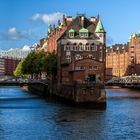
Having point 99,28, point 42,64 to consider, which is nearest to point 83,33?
point 99,28

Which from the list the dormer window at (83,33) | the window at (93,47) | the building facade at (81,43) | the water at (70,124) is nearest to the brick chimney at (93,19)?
the building facade at (81,43)

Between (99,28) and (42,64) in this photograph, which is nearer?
(99,28)

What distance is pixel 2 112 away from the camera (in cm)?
8462

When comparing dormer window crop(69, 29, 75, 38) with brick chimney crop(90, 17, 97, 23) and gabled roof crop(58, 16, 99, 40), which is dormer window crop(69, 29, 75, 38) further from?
brick chimney crop(90, 17, 97, 23)

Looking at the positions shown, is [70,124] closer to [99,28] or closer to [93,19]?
[99,28]

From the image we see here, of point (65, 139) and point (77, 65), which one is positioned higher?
point (77, 65)

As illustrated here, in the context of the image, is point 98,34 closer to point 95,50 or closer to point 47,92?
point 95,50

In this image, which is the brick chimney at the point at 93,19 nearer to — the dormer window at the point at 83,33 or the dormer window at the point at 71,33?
the dormer window at the point at 83,33

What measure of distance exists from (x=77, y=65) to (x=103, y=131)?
5299cm

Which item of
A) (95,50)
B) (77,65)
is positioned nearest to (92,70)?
(77,65)

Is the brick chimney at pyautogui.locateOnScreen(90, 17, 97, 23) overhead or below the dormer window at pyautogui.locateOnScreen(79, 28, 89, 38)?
overhead

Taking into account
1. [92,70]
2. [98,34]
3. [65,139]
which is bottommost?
[65,139]

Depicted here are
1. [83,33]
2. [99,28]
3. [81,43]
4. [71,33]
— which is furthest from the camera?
[81,43]

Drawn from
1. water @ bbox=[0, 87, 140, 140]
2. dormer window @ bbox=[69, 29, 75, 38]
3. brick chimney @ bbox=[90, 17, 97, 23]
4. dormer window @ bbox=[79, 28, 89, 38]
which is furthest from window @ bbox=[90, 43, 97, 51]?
water @ bbox=[0, 87, 140, 140]
